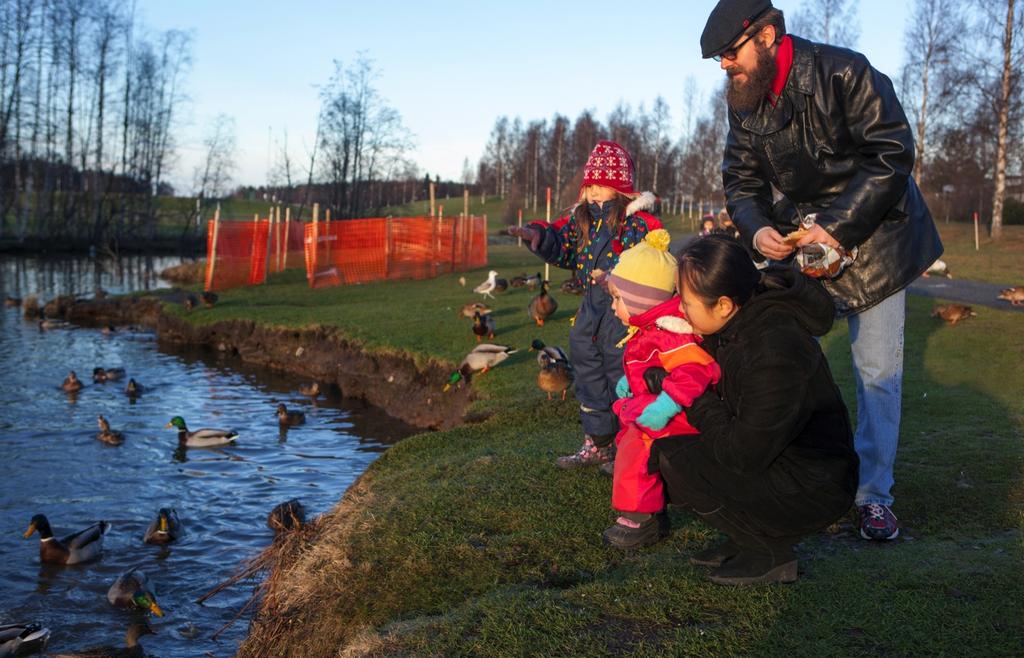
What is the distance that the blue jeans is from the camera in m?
4.23

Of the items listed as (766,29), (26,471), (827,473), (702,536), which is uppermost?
(766,29)

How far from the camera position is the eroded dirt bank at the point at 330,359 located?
10586 millimetres

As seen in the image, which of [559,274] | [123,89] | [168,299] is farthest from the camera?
[123,89]

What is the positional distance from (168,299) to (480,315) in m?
10.2

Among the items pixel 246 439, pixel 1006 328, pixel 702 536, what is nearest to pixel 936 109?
pixel 1006 328

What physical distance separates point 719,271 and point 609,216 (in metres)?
2.28

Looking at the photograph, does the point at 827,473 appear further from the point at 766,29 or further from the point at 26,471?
the point at 26,471

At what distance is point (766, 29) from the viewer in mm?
3982

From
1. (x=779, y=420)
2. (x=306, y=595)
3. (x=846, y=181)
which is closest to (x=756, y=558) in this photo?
(x=779, y=420)

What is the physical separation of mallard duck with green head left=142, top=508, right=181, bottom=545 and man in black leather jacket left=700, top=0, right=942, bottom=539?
5049 millimetres

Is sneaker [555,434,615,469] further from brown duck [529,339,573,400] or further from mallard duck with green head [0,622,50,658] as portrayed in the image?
mallard duck with green head [0,622,50,658]

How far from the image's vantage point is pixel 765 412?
10.7ft

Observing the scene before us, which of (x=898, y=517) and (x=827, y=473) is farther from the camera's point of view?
(x=898, y=517)

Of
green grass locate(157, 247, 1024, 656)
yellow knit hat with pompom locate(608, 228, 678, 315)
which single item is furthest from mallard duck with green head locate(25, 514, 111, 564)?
yellow knit hat with pompom locate(608, 228, 678, 315)
